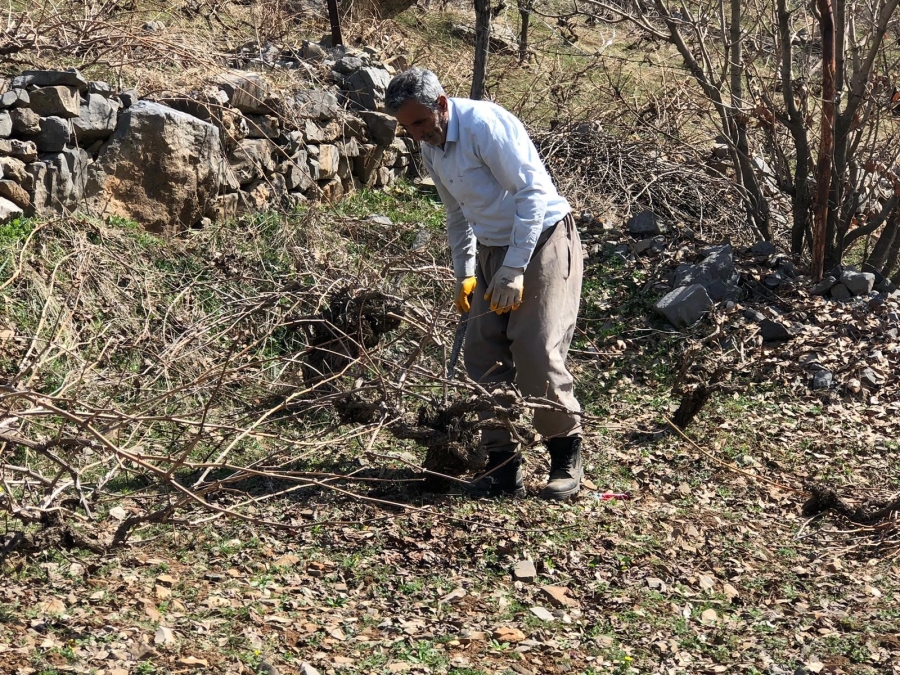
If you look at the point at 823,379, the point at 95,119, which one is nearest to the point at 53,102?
the point at 95,119

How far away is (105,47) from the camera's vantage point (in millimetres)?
6918

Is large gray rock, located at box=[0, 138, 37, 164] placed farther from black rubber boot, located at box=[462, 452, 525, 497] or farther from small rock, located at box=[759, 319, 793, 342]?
small rock, located at box=[759, 319, 793, 342]

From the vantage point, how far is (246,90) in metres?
7.24

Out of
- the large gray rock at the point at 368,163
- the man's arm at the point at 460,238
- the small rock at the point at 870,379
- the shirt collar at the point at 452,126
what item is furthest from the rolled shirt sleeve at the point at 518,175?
the large gray rock at the point at 368,163

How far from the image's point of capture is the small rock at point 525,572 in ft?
12.5

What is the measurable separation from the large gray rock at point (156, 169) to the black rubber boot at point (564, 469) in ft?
11.4

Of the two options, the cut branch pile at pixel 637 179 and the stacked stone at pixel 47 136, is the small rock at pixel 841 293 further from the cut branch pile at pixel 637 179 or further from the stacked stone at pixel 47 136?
the stacked stone at pixel 47 136

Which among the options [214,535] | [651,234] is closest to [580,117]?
[651,234]

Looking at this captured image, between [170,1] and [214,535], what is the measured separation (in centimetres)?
645

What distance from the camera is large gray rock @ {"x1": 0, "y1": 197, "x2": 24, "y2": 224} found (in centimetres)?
575

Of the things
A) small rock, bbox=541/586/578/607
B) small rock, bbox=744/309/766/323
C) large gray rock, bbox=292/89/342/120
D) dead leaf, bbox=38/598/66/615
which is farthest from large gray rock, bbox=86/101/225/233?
small rock, bbox=541/586/578/607

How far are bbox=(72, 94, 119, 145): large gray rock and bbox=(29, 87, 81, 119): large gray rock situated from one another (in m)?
0.09

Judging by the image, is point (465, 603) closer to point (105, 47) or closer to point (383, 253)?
point (383, 253)

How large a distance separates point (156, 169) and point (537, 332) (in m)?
3.50
